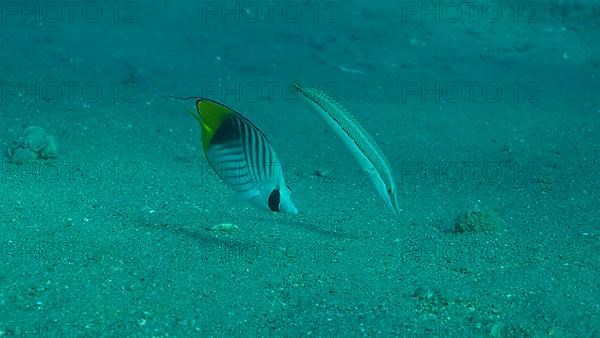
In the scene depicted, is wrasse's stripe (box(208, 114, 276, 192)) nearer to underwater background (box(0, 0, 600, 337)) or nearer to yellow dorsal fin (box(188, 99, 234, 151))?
yellow dorsal fin (box(188, 99, 234, 151))

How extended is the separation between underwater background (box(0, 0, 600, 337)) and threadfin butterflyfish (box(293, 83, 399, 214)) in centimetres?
83

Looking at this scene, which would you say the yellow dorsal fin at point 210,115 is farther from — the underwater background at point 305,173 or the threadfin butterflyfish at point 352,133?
the underwater background at point 305,173

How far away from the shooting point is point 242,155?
280 cm

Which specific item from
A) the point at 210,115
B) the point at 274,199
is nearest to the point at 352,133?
the point at 274,199

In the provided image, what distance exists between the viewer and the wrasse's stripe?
2.74 metres

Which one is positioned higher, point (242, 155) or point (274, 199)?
point (242, 155)

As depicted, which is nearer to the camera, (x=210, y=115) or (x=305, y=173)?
(x=210, y=115)

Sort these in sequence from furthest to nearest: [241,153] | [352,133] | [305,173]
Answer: [305,173] < [241,153] < [352,133]

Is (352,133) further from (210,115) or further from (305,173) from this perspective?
(305,173)

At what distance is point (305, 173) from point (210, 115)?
11.7ft

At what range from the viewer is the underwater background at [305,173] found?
312 centimetres

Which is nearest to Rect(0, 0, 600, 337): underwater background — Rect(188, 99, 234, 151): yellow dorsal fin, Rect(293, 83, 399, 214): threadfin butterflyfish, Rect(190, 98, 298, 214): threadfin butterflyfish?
Rect(190, 98, 298, 214): threadfin butterflyfish

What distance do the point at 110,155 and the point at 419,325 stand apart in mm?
4371

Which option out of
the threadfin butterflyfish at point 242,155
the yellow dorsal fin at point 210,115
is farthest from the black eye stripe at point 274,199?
the yellow dorsal fin at point 210,115
